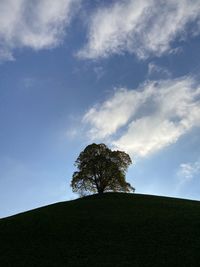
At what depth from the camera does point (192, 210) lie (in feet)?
192

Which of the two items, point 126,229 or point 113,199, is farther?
point 113,199

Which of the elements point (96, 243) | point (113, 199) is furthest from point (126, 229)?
point (113, 199)

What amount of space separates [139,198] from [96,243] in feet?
91.9

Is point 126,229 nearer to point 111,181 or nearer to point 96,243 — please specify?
point 96,243

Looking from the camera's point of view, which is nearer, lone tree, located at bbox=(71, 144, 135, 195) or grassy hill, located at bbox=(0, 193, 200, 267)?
grassy hill, located at bbox=(0, 193, 200, 267)

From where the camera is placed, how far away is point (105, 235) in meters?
45.2

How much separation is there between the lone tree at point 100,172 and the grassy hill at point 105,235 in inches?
318

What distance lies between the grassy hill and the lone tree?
8.08 metres

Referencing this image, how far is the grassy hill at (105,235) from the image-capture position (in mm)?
37125

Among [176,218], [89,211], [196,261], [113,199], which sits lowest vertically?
[196,261]

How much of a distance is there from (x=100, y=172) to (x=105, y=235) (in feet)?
95.4

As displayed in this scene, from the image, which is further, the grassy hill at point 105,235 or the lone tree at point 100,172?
the lone tree at point 100,172

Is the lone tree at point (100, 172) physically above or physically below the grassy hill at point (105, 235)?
above

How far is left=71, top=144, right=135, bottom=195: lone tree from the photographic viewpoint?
74.0 metres
